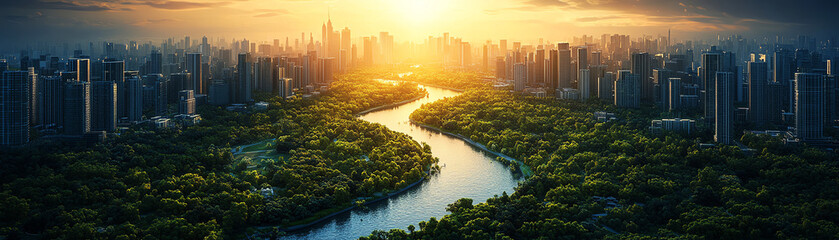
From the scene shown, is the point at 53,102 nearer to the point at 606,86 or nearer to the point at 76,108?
the point at 76,108

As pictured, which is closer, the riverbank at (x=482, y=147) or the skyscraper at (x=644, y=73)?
the riverbank at (x=482, y=147)

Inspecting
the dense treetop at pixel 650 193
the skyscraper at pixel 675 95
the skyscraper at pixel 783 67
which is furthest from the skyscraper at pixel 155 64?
the skyscraper at pixel 783 67

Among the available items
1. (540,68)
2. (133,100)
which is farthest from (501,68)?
(133,100)

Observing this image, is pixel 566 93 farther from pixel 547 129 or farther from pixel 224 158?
pixel 224 158

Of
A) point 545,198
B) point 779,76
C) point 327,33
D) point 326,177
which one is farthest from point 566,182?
point 327,33

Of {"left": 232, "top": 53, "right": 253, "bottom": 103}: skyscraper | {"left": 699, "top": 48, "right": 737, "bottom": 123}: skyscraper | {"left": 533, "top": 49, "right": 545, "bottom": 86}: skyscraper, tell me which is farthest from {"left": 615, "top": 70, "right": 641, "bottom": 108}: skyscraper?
{"left": 232, "top": 53, "right": 253, "bottom": 103}: skyscraper

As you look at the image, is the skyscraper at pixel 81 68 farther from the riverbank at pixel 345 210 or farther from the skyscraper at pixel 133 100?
the riverbank at pixel 345 210
